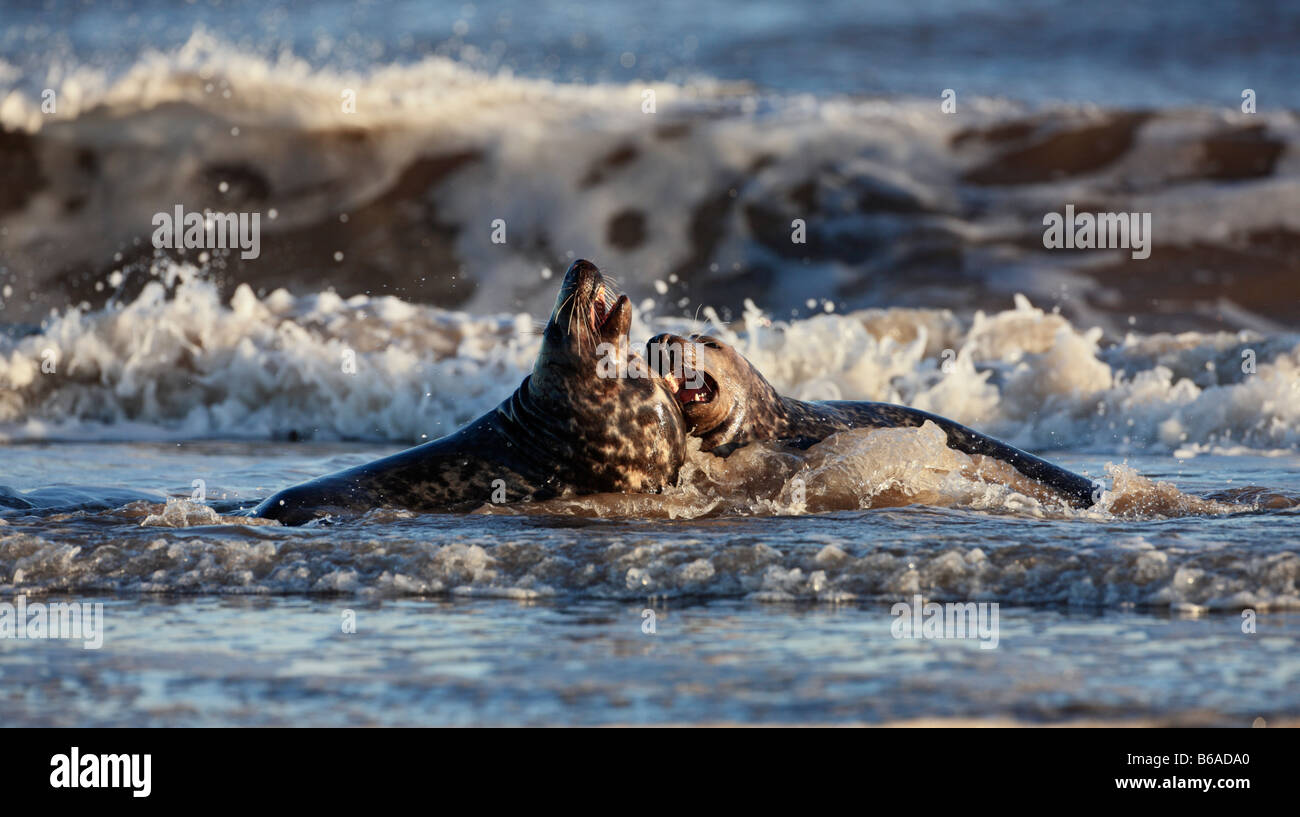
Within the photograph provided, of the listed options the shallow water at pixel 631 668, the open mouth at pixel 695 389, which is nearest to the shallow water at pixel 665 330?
the shallow water at pixel 631 668

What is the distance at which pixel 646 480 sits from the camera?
7168mm

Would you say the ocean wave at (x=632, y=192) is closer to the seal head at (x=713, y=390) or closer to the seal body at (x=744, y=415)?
the seal body at (x=744, y=415)

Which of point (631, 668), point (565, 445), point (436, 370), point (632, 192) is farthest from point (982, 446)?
point (632, 192)

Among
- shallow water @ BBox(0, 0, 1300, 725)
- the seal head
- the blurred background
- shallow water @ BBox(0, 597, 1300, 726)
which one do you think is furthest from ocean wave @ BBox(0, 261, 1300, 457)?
shallow water @ BBox(0, 597, 1300, 726)

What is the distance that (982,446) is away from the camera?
7980mm

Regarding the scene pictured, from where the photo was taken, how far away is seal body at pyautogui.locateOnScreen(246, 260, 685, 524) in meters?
7.02

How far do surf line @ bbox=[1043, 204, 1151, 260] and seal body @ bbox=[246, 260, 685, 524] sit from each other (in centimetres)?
1120

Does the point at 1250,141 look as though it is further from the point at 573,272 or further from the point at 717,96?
the point at 573,272

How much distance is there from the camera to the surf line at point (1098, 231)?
57.0 ft

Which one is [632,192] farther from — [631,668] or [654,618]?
[631,668]

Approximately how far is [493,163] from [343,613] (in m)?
14.1

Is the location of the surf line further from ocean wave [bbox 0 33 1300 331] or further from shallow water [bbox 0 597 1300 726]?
shallow water [bbox 0 597 1300 726]

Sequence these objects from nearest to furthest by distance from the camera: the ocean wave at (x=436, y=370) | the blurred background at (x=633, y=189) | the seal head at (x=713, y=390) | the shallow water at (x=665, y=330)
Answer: the shallow water at (x=665, y=330) → the seal head at (x=713, y=390) → the ocean wave at (x=436, y=370) → the blurred background at (x=633, y=189)
